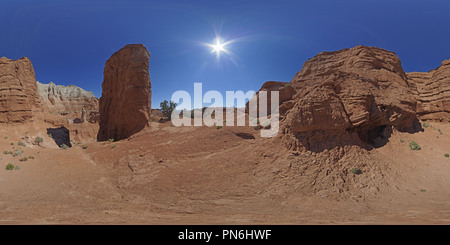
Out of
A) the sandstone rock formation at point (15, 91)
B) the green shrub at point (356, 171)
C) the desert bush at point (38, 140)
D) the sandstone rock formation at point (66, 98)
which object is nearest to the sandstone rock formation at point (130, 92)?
the desert bush at point (38, 140)

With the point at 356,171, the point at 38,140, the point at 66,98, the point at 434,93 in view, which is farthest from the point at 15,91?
the point at 66,98

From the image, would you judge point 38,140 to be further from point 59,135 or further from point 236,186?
point 236,186

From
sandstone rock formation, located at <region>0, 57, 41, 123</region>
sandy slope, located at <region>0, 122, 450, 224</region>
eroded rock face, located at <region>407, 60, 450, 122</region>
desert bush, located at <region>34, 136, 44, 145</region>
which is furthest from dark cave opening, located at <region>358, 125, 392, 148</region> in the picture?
sandstone rock formation, located at <region>0, 57, 41, 123</region>

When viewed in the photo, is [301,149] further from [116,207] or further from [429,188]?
[116,207]

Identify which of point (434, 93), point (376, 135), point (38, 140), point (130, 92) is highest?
point (130, 92)

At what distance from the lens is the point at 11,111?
17156 millimetres

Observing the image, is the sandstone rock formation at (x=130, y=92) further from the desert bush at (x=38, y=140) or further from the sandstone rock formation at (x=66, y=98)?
the sandstone rock formation at (x=66, y=98)

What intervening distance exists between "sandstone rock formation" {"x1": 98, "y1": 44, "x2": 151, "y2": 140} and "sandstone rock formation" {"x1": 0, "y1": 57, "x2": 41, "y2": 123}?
6.78 meters

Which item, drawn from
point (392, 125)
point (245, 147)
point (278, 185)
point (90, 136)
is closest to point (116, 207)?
point (278, 185)

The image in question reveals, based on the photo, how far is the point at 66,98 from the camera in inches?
2648

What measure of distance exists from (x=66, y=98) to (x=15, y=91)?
60181mm

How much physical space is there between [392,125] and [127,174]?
14863 millimetres

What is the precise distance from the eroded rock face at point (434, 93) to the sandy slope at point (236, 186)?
4.79 meters

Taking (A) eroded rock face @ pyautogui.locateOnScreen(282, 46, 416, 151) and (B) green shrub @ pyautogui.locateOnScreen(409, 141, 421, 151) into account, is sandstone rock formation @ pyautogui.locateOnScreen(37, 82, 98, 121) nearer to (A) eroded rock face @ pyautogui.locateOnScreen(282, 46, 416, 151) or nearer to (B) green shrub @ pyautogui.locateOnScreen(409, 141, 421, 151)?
(A) eroded rock face @ pyautogui.locateOnScreen(282, 46, 416, 151)
